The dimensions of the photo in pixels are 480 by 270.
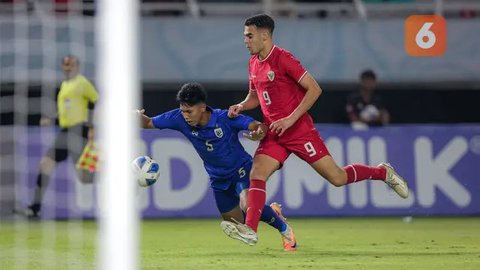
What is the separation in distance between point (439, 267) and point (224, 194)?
239cm

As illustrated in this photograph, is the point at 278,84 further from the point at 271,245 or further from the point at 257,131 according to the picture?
the point at 271,245

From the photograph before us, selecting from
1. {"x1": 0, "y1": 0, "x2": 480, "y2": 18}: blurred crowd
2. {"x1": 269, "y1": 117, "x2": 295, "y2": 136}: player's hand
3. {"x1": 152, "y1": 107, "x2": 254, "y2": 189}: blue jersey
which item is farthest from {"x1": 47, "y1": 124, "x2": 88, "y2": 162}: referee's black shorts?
{"x1": 269, "y1": 117, "x2": 295, "y2": 136}: player's hand

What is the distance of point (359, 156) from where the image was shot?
48.6 feet

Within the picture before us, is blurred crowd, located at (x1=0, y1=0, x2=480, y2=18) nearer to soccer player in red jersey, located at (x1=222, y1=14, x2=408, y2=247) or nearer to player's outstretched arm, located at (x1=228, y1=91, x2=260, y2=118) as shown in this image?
player's outstretched arm, located at (x1=228, y1=91, x2=260, y2=118)

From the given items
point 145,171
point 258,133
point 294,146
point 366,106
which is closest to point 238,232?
point 258,133

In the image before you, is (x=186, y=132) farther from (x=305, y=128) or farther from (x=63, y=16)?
(x=63, y=16)

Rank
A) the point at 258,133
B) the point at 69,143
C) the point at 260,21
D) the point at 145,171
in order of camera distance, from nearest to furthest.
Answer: the point at 258,133, the point at 260,21, the point at 145,171, the point at 69,143

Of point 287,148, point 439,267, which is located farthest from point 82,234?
point 439,267

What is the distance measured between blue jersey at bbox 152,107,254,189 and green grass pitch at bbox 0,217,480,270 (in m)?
0.71

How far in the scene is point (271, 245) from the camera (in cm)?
1065

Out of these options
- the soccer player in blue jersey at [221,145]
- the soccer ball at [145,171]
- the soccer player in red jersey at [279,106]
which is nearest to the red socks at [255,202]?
the soccer player in red jersey at [279,106]

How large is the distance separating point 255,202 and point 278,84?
39.9 inches

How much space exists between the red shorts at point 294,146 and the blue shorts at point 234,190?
478 mm

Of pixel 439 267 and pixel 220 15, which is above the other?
pixel 220 15
